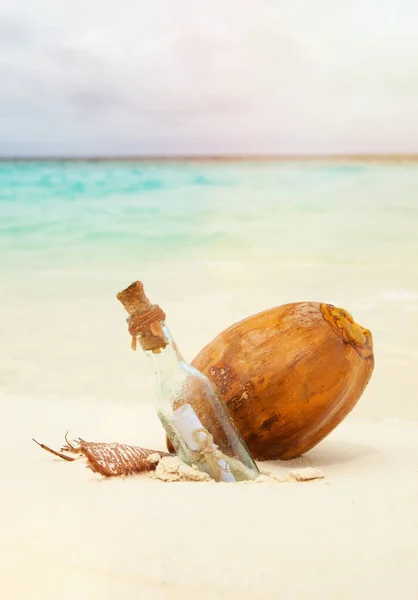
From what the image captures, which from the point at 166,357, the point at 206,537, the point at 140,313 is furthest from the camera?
the point at 166,357

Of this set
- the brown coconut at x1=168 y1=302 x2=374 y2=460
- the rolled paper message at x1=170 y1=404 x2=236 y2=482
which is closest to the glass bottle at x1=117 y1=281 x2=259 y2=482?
the rolled paper message at x1=170 y1=404 x2=236 y2=482

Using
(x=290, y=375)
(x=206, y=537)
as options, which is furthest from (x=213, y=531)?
(x=290, y=375)

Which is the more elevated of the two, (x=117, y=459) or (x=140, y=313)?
(x=140, y=313)

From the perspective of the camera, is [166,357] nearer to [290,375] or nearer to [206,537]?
[290,375]

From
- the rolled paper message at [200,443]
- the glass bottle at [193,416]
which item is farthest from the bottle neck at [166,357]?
the rolled paper message at [200,443]

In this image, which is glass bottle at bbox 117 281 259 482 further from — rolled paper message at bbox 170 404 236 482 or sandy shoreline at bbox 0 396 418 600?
sandy shoreline at bbox 0 396 418 600

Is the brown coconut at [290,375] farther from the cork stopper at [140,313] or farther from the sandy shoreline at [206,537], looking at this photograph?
the cork stopper at [140,313]

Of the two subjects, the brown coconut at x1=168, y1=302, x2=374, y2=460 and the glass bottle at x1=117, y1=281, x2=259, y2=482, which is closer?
the glass bottle at x1=117, y1=281, x2=259, y2=482
